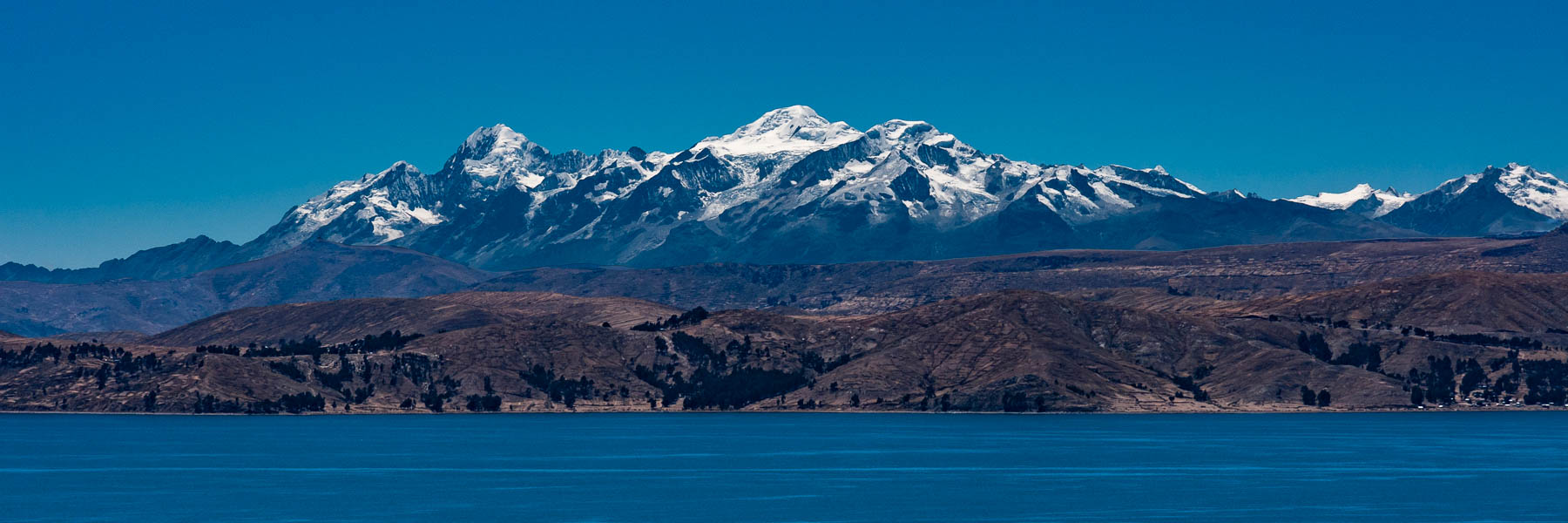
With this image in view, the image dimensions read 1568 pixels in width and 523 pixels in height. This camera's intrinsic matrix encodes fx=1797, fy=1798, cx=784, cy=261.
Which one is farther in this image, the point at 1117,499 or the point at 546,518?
the point at 1117,499

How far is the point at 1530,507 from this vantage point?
624ft

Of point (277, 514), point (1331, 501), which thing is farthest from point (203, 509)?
point (1331, 501)

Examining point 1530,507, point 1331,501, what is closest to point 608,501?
point 1331,501

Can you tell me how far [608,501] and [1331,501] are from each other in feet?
260

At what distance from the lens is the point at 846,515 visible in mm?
183000

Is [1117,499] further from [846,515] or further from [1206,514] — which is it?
[846,515]

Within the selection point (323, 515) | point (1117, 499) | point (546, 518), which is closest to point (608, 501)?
point (546, 518)

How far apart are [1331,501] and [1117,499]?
2314 centimetres

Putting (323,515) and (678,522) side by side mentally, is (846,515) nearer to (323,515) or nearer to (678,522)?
(678,522)

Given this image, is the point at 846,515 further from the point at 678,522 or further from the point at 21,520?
the point at 21,520

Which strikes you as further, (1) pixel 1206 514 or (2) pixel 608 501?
(2) pixel 608 501

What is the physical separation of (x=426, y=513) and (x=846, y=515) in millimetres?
43123

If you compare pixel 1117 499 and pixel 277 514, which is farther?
pixel 1117 499

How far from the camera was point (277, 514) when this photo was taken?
18388 centimetres
